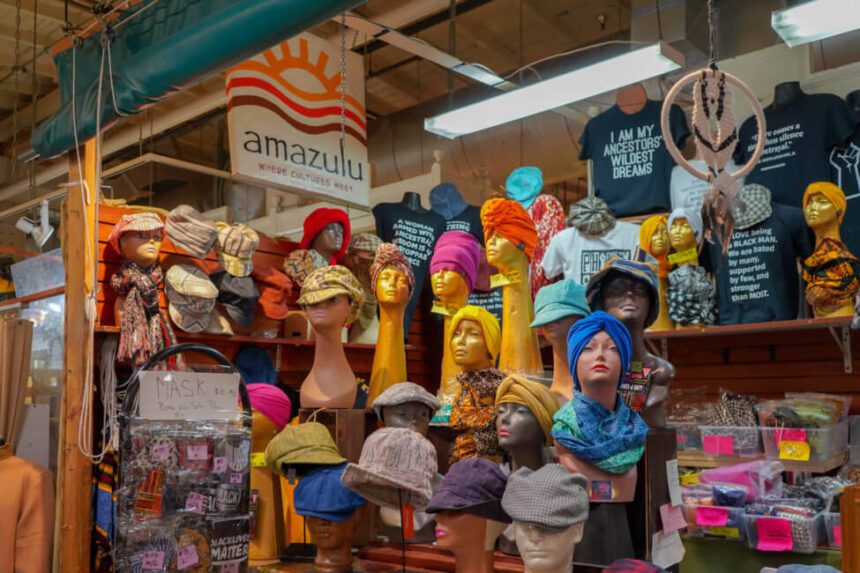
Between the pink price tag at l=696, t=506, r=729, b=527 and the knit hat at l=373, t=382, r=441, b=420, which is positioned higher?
the knit hat at l=373, t=382, r=441, b=420

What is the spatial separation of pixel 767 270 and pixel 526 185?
5.24ft

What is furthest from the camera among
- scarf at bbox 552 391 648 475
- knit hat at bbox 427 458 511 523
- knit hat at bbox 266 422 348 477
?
knit hat at bbox 266 422 348 477

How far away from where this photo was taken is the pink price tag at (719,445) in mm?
3734

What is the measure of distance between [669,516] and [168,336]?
235 centimetres

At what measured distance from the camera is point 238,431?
282 cm

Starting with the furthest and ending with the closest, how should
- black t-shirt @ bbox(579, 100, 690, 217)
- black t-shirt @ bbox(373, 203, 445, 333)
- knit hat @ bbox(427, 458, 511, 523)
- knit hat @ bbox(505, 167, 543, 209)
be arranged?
1. black t-shirt @ bbox(373, 203, 445, 333)
2. knit hat @ bbox(505, 167, 543, 209)
3. black t-shirt @ bbox(579, 100, 690, 217)
4. knit hat @ bbox(427, 458, 511, 523)

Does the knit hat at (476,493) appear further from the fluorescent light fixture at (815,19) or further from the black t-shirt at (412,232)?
the black t-shirt at (412,232)

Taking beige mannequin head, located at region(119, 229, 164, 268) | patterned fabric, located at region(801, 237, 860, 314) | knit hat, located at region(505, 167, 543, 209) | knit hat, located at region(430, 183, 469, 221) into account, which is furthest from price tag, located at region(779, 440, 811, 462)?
beige mannequin head, located at region(119, 229, 164, 268)

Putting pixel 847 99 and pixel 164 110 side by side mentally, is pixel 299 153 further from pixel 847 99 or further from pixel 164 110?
pixel 164 110

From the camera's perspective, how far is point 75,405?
3.35 meters

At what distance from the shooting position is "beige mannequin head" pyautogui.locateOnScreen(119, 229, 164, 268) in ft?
12.0

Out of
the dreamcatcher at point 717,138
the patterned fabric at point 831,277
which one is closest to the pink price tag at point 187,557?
the dreamcatcher at point 717,138

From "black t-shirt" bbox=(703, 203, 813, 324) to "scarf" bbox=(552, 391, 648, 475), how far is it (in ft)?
6.33

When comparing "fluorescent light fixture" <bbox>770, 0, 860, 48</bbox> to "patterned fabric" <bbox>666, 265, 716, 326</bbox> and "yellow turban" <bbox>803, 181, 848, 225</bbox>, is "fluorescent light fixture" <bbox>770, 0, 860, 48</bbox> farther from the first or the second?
"patterned fabric" <bbox>666, 265, 716, 326</bbox>
